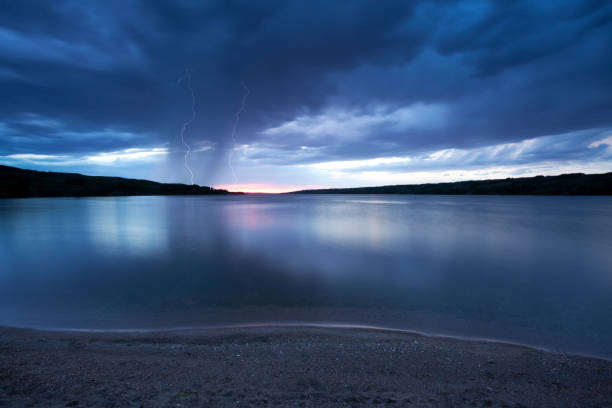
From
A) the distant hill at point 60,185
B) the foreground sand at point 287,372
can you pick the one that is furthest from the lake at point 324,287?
the distant hill at point 60,185

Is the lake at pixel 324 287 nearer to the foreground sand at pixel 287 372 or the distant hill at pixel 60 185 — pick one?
the foreground sand at pixel 287 372

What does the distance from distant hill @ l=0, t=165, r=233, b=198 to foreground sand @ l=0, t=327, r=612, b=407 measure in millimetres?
135532

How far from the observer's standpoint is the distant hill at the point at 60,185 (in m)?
104

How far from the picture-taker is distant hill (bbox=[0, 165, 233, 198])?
104m

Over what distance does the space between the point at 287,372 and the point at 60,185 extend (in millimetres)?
159712

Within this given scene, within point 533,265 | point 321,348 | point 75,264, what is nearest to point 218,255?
point 75,264

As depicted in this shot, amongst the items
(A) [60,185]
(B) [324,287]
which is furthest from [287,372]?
(A) [60,185]

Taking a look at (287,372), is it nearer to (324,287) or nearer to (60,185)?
(324,287)

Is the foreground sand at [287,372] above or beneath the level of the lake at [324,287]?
above

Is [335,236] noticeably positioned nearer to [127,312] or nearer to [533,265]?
[533,265]

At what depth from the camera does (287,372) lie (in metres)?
3.60

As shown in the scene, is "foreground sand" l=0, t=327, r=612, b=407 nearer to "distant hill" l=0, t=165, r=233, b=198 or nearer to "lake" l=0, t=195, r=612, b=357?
"lake" l=0, t=195, r=612, b=357

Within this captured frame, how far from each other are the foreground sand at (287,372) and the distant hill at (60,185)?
13553 centimetres

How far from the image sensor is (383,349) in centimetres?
438
